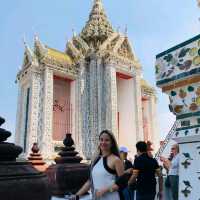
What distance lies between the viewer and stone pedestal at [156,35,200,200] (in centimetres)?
125

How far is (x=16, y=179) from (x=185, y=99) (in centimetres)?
137

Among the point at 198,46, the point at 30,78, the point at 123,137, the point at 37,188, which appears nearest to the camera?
the point at 198,46

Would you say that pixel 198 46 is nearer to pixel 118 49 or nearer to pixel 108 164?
pixel 108 164

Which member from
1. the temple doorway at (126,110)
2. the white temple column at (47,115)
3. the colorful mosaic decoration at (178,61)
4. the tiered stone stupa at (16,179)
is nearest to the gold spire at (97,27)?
the temple doorway at (126,110)

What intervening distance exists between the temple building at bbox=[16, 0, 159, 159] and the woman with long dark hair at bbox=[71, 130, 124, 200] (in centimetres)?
1109

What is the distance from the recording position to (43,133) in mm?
13391

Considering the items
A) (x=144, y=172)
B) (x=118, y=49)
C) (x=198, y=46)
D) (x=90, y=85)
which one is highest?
(x=118, y=49)

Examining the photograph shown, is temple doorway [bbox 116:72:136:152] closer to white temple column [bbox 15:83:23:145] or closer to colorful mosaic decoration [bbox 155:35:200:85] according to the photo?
white temple column [bbox 15:83:23:145]

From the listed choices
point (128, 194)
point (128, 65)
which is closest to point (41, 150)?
point (128, 65)

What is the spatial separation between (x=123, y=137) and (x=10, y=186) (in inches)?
598

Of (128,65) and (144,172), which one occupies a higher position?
(128,65)

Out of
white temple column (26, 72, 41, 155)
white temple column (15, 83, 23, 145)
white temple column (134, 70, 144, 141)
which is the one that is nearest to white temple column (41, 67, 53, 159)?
white temple column (26, 72, 41, 155)

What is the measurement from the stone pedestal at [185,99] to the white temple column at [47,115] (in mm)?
12106

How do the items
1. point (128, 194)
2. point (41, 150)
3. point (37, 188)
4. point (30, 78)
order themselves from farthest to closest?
point (30, 78)
point (41, 150)
point (128, 194)
point (37, 188)
